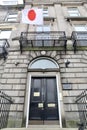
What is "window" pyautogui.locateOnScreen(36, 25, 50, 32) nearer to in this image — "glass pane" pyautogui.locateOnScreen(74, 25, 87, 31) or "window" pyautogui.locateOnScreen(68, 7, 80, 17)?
"glass pane" pyautogui.locateOnScreen(74, 25, 87, 31)

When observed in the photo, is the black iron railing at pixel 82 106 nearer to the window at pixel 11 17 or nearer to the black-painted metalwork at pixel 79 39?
the black-painted metalwork at pixel 79 39

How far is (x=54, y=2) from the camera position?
16.5 m

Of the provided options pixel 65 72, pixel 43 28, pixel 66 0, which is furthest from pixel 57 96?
pixel 66 0

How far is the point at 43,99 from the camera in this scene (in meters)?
7.92

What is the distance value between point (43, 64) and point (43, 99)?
2646 millimetres

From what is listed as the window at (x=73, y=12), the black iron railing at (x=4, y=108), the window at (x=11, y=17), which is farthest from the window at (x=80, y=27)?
the black iron railing at (x=4, y=108)

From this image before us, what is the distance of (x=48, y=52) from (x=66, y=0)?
11174mm

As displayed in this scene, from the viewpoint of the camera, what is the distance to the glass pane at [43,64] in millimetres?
9266

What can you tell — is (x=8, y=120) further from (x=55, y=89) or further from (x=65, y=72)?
(x=65, y=72)

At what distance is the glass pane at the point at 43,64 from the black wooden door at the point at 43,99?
967 mm

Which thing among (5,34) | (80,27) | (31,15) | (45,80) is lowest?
(45,80)

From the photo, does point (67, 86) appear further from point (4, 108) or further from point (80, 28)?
point (80, 28)

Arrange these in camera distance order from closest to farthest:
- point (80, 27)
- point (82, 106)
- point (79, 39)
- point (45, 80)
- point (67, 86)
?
1. point (82, 106)
2. point (67, 86)
3. point (45, 80)
4. point (79, 39)
5. point (80, 27)

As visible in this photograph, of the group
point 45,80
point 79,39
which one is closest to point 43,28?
point 79,39
